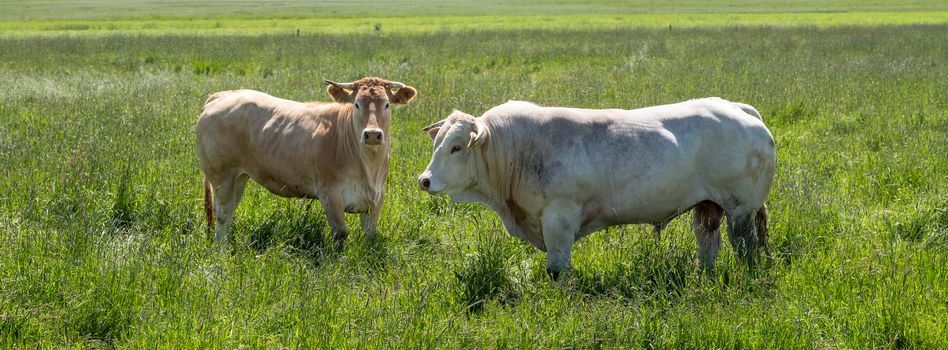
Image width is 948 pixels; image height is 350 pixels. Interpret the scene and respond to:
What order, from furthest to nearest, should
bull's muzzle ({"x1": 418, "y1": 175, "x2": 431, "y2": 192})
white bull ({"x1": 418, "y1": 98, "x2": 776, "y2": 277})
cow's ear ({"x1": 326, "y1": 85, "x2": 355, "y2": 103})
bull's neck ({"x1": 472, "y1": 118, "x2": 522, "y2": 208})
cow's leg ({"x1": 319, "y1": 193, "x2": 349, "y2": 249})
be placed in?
cow's ear ({"x1": 326, "y1": 85, "x2": 355, "y2": 103}), cow's leg ({"x1": 319, "y1": 193, "x2": 349, "y2": 249}), bull's neck ({"x1": 472, "y1": 118, "x2": 522, "y2": 208}), white bull ({"x1": 418, "y1": 98, "x2": 776, "y2": 277}), bull's muzzle ({"x1": 418, "y1": 175, "x2": 431, "y2": 192})

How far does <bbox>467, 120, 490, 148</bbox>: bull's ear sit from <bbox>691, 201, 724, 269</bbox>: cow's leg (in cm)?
173

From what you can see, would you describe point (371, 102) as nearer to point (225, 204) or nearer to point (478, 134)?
point (478, 134)

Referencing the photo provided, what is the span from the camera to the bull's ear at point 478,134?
6.12m

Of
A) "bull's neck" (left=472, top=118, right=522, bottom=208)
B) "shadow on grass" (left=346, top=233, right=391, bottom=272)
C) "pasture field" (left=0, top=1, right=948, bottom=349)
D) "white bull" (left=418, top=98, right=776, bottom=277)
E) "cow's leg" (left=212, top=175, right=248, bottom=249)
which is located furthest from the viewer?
"cow's leg" (left=212, top=175, right=248, bottom=249)

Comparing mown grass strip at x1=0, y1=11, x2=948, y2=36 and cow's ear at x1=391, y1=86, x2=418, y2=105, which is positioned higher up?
cow's ear at x1=391, y1=86, x2=418, y2=105

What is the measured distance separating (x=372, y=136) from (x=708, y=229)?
2575mm

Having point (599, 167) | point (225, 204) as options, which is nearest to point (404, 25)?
point (225, 204)

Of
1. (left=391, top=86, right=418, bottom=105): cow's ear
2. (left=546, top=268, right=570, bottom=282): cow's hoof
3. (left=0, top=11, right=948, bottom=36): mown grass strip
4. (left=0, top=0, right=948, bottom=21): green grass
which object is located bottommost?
(left=0, top=0, right=948, bottom=21): green grass

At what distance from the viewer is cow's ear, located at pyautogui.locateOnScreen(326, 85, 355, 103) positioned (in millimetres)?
7688

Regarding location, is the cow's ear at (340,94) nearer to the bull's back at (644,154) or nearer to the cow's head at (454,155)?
the cow's head at (454,155)

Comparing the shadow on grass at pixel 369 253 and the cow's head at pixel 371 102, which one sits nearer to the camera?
the shadow on grass at pixel 369 253

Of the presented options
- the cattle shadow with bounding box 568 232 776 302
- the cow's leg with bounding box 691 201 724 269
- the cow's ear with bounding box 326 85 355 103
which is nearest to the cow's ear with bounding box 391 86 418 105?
the cow's ear with bounding box 326 85 355 103

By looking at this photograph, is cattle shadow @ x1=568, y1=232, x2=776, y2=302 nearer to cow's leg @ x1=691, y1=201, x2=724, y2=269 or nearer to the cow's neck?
cow's leg @ x1=691, y1=201, x2=724, y2=269

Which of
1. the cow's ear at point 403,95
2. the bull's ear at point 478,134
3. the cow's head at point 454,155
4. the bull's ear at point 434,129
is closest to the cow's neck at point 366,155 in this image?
the cow's ear at point 403,95
